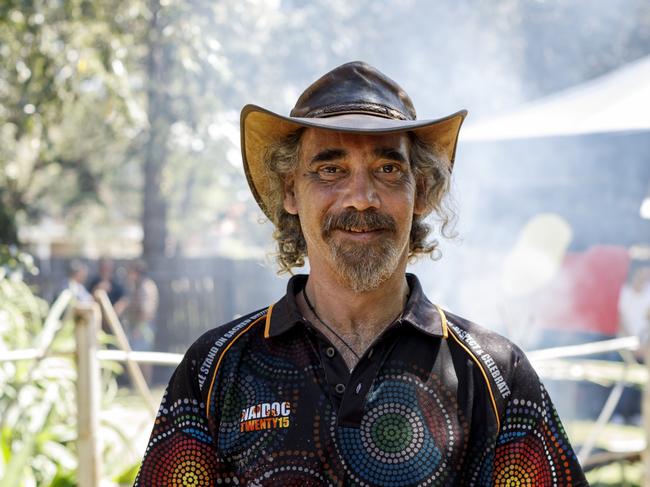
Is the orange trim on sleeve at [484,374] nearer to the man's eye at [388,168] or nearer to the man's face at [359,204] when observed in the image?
the man's face at [359,204]

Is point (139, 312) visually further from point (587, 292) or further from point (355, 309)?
point (355, 309)

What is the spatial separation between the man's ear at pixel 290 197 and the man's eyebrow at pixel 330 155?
18 centimetres

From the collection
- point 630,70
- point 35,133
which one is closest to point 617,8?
point 630,70

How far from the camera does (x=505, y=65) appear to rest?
14.4 metres

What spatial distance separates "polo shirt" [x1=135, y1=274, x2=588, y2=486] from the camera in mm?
1564

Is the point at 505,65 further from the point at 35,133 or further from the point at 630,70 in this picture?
the point at 35,133

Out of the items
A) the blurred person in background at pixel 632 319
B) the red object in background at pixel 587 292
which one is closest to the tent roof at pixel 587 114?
the red object in background at pixel 587 292

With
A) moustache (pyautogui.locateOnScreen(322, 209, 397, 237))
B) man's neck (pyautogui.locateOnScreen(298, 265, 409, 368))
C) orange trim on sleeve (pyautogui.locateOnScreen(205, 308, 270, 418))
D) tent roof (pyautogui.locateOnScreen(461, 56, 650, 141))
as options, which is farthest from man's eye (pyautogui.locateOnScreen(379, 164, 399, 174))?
tent roof (pyautogui.locateOnScreen(461, 56, 650, 141))

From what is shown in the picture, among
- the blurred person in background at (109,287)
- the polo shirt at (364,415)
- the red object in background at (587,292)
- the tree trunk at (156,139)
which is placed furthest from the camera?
the blurred person in background at (109,287)

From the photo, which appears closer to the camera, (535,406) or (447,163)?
(535,406)

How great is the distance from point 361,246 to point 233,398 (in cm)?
42

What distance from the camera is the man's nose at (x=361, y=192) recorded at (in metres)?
1.70

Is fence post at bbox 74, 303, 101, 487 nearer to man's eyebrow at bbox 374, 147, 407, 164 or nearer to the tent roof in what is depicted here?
man's eyebrow at bbox 374, 147, 407, 164

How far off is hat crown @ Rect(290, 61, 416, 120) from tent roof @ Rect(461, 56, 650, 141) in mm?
5294
